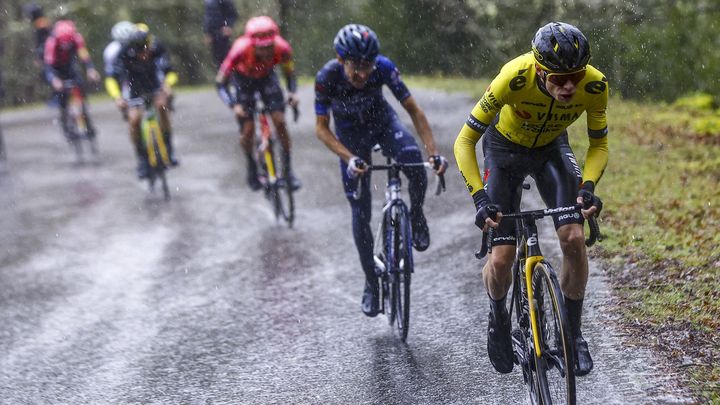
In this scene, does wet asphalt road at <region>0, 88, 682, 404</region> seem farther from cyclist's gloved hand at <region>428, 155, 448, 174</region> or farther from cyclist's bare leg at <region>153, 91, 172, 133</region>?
cyclist's gloved hand at <region>428, 155, 448, 174</region>

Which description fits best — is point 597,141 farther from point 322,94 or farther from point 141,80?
point 141,80

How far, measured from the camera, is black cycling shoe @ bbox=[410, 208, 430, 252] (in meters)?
7.39

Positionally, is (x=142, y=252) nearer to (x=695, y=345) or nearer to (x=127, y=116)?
(x=127, y=116)

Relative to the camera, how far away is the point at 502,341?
5500 mm

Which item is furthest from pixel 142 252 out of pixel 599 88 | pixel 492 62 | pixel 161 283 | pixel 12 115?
pixel 12 115

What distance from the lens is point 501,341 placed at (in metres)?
5.50

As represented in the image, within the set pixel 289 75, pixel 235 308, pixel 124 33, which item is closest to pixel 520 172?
pixel 235 308

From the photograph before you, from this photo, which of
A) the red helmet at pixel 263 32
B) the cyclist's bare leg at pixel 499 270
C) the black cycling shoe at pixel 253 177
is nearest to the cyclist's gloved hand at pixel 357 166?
the cyclist's bare leg at pixel 499 270

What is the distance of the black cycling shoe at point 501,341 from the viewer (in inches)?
217

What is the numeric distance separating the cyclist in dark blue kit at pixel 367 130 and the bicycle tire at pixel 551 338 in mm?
2298

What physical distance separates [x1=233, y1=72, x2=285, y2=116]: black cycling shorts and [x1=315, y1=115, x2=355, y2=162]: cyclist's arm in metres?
3.94

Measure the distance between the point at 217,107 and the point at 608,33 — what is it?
393 inches

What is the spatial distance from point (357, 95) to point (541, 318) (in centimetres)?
298

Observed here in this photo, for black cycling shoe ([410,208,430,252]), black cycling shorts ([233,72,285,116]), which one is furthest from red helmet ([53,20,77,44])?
black cycling shoe ([410,208,430,252])
